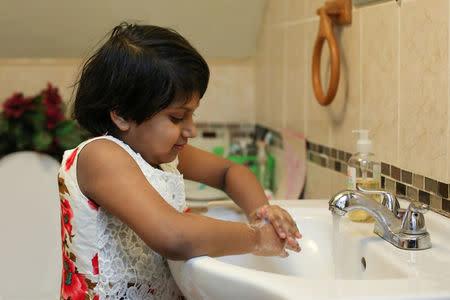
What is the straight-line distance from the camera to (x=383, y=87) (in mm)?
1324

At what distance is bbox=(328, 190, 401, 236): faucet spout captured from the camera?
105 centimetres

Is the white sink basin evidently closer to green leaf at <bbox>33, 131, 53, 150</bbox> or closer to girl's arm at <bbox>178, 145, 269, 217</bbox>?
girl's arm at <bbox>178, 145, 269, 217</bbox>

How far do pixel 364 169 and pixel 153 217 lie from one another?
51 centimetres

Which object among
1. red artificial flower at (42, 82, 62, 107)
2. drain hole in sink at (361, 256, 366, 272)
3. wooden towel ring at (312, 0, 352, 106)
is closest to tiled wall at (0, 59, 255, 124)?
red artificial flower at (42, 82, 62, 107)

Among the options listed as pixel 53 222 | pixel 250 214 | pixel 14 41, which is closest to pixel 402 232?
pixel 250 214

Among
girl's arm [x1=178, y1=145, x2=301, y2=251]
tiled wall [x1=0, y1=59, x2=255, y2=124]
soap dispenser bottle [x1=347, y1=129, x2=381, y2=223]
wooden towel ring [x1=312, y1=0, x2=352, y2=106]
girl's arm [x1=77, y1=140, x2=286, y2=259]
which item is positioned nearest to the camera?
girl's arm [x1=77, y1=140, x2=286, y2=259]

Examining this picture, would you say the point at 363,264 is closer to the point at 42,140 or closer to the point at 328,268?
the point at 328,268

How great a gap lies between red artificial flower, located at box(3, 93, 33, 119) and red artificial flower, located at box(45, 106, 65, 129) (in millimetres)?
76

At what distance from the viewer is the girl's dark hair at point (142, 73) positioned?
110 centimetres

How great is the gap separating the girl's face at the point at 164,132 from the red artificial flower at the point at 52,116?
1308 millimetres

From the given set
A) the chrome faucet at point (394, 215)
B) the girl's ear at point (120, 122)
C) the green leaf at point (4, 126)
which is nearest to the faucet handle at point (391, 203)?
the chrome faucet at point (394, 215)

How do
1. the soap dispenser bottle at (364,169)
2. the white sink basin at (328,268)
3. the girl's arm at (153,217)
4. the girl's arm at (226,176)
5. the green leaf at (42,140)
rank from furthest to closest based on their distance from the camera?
the green leaf at (42,140) < the girl's arm at (226,176) < the soap dispenser bottle at (364,169) < the girl's arm at (153,217) < the white sink basin at (328,268)

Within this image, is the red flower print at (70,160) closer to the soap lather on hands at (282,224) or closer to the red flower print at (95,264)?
the red flower print at (95,264)

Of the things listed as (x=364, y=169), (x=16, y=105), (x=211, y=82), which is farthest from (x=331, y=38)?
(x=16, y=105)
